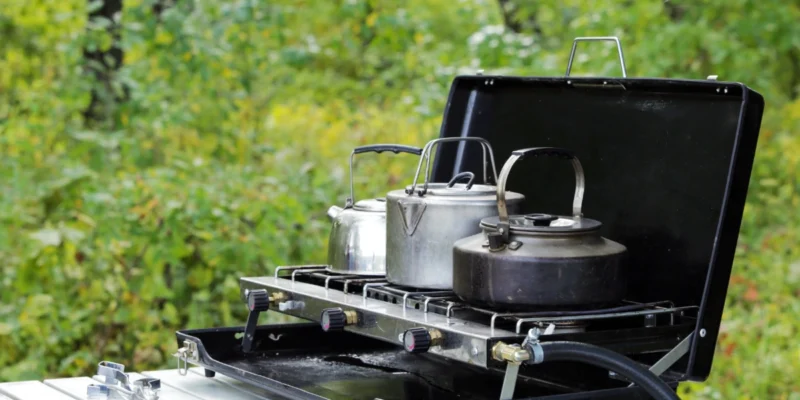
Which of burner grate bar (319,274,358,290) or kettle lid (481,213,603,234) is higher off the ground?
kettle lid (481,213,603,234)

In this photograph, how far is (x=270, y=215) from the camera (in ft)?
17.3

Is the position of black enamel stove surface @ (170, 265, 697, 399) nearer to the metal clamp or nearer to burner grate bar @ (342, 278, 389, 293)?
burner grate bar @ (342, 278, 389, 293)

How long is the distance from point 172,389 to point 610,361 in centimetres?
116

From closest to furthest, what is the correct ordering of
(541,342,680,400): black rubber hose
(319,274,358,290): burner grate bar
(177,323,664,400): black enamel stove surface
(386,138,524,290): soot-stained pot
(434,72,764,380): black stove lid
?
(541,342,680,400): black rubber hose → (434,72,764,380): black stove lid → (386,138,524,290): soot-stained pot → (177,323,664,400): black enamel stove surface → (319,274,358,290): burner grate bar

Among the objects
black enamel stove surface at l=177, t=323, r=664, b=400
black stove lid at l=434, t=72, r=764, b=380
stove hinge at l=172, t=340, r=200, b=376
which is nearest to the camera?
black stove lid at l=434, t=72, r=764, b=380

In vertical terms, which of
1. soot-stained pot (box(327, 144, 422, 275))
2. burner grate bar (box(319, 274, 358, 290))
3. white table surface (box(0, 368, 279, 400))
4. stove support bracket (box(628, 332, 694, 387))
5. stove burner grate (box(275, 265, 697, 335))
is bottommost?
white table surface (box(0, 368, 279, 400))

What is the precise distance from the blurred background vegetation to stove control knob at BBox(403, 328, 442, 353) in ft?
9.90

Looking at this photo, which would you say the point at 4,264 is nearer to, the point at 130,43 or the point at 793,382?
the point at 130,43

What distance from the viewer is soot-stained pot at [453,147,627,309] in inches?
81.4

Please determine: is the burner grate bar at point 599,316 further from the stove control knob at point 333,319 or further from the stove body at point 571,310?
the stove control knob at point 333,319

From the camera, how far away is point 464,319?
216cm

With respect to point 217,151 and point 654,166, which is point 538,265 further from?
point 217,151

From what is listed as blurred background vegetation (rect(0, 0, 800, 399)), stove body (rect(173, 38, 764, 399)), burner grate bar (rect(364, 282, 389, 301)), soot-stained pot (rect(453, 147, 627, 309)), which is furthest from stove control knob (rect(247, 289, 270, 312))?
blurred background vegetation (rect(0, 0, 800, 399))

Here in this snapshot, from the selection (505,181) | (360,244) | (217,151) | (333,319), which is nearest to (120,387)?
(333,319)
